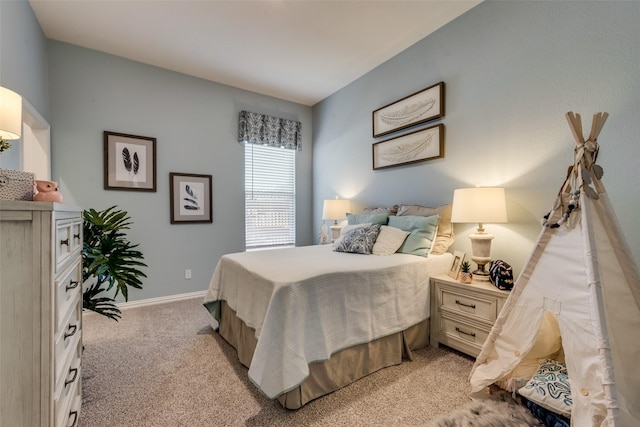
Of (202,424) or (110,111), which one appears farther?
(110,111)

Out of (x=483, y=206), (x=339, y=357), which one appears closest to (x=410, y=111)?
(x=483, y=206)

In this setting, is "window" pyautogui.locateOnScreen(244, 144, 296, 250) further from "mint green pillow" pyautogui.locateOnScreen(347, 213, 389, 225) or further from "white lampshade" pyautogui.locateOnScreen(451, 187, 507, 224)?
"white lampshade" pyautogui.locateOnScreen(451, 187, 507, 224)

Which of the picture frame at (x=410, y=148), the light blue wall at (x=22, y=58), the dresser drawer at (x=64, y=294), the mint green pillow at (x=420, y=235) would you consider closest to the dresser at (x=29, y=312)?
the dresser drawer at (x=64, y=294)

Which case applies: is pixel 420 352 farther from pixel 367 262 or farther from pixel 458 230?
pixel 458 230

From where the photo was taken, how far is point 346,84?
381cm

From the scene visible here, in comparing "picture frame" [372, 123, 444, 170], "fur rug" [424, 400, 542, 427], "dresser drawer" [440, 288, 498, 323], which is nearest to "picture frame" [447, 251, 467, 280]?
"dresser drawer" [440, 288, 498, 323]

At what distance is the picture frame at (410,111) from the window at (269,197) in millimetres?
1625

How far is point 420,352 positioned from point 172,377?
1808 mm

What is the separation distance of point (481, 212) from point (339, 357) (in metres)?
1.46

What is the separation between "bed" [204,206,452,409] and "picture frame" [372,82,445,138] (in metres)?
1.27

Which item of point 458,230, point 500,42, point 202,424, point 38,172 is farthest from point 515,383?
point 38,172

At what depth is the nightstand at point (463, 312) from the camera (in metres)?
1.89

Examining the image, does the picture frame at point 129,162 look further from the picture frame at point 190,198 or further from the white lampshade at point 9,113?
the white lampshade at point 9,113

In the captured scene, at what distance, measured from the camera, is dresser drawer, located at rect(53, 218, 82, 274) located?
96cm
